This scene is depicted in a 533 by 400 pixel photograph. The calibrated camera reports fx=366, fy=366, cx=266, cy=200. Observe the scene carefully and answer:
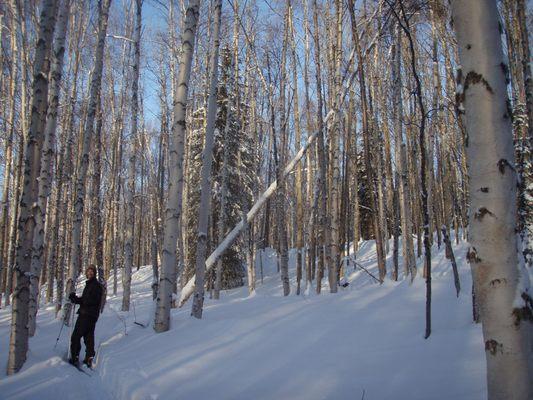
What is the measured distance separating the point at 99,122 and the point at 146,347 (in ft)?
35.1

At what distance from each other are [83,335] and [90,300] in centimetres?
58

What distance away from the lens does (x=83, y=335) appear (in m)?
6.08

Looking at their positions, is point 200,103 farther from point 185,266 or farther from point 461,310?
point 461,310

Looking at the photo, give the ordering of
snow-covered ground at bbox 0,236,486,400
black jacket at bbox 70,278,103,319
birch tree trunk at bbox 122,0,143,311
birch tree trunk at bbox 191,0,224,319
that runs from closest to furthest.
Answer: snow-covered ground at bbox 0,236,486,400 < black jacket at bbox 70,278,103,319 < birch tree trunk at bbox 191,0,224,319 < birch tree trunk at bbox 122,0,143,311

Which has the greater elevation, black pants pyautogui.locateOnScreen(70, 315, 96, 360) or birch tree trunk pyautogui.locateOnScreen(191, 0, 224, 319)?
birch tree trunk pyautogui.locateOnScreen(191, 0, 224, 319)

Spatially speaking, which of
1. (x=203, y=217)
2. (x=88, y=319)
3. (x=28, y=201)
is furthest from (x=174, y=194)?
(x=88, y=319)

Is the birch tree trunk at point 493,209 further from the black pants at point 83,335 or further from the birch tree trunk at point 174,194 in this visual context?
the black pants at point 83,335

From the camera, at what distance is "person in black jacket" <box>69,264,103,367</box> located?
233 inches

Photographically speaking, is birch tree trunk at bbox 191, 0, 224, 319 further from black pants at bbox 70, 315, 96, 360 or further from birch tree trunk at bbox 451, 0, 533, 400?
birch tree trunk at bbox 451, 0, 533, 400

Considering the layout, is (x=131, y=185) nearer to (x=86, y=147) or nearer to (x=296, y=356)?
(x=86, y=147)

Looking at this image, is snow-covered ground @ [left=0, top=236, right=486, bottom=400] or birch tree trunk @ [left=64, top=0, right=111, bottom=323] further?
birch tree trunk @ [left=64, top=0, right=111, bottom=323]

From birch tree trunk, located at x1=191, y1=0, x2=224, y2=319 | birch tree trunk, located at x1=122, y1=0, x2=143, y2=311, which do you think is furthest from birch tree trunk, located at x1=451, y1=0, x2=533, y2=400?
birch tree trunk, located at x1=122, y1=0, x2=143, y2=311

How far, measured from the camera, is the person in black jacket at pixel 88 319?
5.92m

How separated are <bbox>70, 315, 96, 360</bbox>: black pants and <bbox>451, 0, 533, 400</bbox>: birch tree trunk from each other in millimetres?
5936
